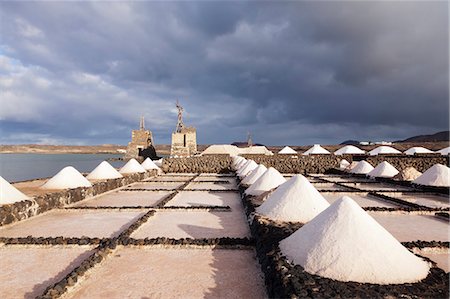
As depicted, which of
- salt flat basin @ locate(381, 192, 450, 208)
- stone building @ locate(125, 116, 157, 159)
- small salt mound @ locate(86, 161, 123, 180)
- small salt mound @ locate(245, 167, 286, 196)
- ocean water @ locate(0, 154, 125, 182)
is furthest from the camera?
stone building @ locate(125, 116, 157, 159)

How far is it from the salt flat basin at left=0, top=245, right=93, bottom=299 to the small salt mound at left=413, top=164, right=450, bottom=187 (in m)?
12.5

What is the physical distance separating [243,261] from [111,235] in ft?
9.67

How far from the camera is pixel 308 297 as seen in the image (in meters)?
2.89

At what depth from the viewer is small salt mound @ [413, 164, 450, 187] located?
11.6 meters

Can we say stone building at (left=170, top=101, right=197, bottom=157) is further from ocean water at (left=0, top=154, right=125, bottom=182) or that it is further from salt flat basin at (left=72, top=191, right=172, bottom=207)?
salt flat basin at (left=72, top=191, right=172, bottom=207)

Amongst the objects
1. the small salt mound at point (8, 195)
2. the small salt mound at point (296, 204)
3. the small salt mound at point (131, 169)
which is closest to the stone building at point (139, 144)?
the small salt mound at point (131, 169)

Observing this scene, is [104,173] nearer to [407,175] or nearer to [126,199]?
[126,199]

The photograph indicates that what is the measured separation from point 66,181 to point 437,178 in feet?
45.6

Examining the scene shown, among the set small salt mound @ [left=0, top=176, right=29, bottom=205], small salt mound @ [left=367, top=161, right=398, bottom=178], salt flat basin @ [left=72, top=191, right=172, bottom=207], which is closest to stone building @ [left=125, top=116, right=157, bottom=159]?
salt flat basin @ [left=72, top=191, right=172, bottom=207]

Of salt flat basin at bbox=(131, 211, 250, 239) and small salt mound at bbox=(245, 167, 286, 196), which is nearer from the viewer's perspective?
salt flat basin at bbox=(131, 211, 250, 239)

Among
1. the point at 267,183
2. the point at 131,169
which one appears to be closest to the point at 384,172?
the point at 267,183

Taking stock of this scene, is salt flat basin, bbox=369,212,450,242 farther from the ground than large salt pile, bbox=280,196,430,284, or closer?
closer

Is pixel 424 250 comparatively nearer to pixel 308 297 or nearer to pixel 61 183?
pixel 308 297

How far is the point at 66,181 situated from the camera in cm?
1032
